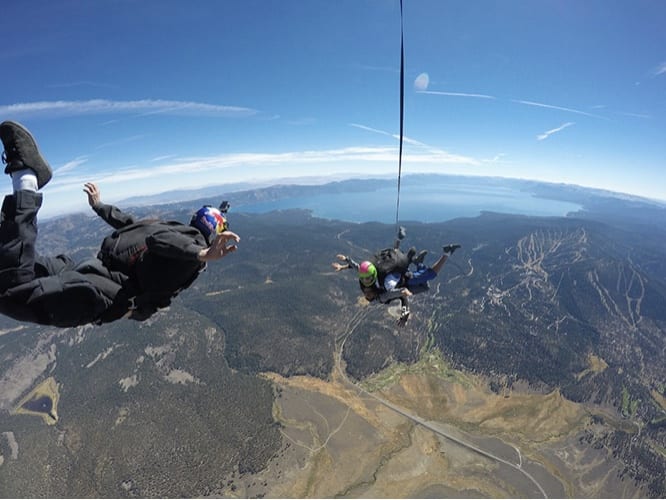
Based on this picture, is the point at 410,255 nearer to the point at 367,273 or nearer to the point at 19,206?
the point at 367,273

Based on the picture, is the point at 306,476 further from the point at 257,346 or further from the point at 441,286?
the point at 441,286

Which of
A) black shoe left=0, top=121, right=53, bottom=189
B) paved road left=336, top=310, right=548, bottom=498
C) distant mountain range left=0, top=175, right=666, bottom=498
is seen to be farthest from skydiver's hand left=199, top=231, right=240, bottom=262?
paved road left=336, top=310, right=548, bottom=498

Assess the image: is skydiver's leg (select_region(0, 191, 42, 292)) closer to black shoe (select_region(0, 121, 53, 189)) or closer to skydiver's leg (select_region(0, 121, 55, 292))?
skydiver's leg (select_region(0, 121, 55, 292))

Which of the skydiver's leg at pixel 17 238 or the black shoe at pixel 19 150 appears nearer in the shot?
the skydiver's leg at pixel 17 238

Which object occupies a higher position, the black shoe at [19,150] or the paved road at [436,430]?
the black shoe at [19,150]

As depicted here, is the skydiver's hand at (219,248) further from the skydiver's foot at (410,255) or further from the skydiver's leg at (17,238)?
the skydiver's foot at (410,255)

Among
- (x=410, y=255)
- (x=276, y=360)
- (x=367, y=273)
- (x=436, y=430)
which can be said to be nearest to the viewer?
(x=367, y=273)

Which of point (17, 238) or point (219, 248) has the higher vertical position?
point (17, 238)

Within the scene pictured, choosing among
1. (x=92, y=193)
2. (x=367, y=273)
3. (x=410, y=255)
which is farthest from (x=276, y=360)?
(x=92, y=193)

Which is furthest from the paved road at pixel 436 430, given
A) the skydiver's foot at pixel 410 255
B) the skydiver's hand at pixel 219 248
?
the skydiver's hand at pixel 219 248
